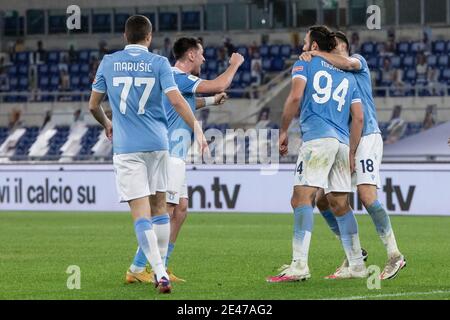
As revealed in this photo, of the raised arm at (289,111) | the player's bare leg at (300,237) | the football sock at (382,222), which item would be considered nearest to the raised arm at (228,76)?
the raised arm at (289,111)

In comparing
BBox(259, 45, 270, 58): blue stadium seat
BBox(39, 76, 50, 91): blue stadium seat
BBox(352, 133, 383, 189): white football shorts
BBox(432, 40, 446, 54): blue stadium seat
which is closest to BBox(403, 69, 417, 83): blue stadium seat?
BBox(432, 40, 446, 54): blue stadium seat

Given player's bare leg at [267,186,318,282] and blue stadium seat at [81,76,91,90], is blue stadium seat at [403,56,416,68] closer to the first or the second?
blue stadium seat at [81,76,91,90]

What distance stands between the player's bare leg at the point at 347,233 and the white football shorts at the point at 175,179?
1.39 meters

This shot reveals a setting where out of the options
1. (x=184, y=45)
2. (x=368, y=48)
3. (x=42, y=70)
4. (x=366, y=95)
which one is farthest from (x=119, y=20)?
(x=366, y=95)

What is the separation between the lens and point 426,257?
1415 cm

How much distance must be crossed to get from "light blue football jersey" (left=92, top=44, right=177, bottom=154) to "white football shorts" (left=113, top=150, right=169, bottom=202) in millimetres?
61

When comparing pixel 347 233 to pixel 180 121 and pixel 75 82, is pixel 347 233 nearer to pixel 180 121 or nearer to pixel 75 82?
pixel 180 121

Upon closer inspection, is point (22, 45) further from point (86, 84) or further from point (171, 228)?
point (171, 228)

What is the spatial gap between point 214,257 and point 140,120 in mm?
4300

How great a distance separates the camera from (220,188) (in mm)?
25516

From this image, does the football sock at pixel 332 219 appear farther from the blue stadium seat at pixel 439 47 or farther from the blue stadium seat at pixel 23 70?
the blue stadium seat at pixel 23 70

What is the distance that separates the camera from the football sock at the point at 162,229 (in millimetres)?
10844

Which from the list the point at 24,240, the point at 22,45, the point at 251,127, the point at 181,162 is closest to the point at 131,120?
the point at 181,162
